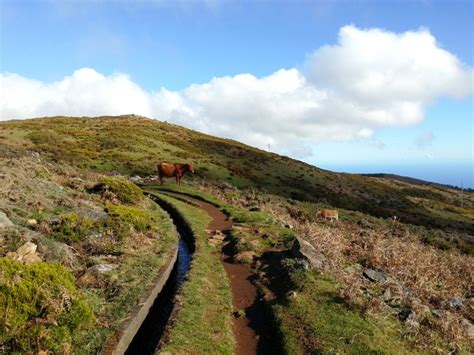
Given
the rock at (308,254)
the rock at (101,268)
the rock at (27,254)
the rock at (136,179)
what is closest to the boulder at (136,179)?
the rock at (136,179)

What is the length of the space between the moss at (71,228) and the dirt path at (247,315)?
19.3 feet

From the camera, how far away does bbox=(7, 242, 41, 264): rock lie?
1266 cm

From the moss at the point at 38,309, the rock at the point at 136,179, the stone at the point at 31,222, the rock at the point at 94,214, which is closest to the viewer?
the moss at the point at 38,309

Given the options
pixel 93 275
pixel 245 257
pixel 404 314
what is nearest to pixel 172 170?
pixel 245 257

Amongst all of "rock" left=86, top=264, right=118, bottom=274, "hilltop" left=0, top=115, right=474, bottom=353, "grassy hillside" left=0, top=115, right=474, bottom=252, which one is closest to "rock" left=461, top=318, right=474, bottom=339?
"hilltop" left=0, top=115, right=474, bottom=353

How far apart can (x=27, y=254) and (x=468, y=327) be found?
13.7 metres

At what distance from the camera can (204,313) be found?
11.9 metres

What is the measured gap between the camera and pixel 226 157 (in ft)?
237

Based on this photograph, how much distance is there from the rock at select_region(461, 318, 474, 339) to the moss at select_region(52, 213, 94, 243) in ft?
45.5

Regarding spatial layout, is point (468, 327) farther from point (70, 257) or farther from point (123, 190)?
point (123, 190)

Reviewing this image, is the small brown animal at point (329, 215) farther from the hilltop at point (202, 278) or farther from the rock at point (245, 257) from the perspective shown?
the rock at point (245, 257)

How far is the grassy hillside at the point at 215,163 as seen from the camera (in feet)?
174

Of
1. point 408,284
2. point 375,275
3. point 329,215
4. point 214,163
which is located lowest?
point 408,284

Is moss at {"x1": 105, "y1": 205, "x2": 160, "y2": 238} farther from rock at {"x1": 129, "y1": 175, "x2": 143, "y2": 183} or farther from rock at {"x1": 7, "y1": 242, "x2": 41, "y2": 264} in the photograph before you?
rock at {"x1": 129, "y1": 175, "x2": 143, "y2": 183}
